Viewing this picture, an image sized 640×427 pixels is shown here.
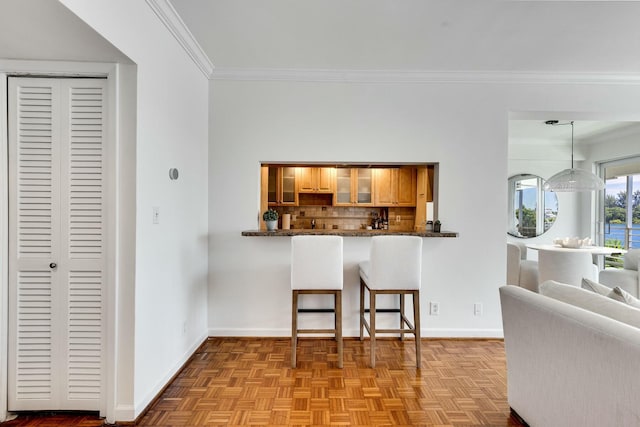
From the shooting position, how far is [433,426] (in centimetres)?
196

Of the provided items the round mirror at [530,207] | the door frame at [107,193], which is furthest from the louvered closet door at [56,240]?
the round mirror at [530,207]

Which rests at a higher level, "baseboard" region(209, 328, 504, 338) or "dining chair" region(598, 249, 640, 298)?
"dining chair" region(598, 249, 640, 298)

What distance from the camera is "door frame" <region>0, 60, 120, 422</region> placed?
1933mm

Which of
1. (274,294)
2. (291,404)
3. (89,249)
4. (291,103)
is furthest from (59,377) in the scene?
(291,103)

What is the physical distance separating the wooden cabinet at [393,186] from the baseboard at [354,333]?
8.19 ft

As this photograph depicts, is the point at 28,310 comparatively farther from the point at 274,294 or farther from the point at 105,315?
the point at 274,294

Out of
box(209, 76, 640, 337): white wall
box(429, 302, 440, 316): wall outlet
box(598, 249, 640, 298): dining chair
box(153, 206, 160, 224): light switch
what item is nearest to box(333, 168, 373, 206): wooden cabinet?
box(209, 76, 640, 337): white wall

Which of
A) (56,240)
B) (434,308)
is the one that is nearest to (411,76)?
(434,308)

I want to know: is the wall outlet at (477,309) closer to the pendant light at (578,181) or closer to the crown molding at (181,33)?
the pendant light at (578,181)

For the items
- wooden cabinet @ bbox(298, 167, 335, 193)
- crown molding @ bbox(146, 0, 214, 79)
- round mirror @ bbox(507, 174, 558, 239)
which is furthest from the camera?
round mirror @ bbox(507, 174, 558, 239)

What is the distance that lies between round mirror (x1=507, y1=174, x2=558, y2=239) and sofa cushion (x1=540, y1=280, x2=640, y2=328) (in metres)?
5.20

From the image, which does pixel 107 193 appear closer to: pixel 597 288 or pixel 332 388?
pixel 332 388

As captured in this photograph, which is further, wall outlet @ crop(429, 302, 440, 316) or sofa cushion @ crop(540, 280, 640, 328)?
wall outlet @ crop(429, 302, 440, 316)

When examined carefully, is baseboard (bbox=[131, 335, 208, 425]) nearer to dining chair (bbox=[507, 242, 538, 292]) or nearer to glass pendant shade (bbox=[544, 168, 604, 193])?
dining chair (bbox=[507, 242, 538, 292])
